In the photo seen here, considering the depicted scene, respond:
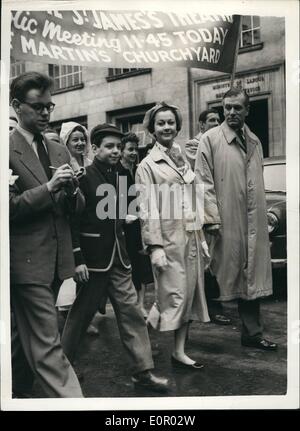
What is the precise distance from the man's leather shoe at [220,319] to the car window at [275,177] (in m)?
0.91

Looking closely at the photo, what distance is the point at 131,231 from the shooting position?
3176mm

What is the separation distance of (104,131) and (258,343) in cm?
170

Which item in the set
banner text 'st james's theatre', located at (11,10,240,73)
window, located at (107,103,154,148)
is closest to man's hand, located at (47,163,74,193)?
window, located at (107,103,154,148)


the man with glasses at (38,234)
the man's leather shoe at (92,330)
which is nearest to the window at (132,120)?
the man with glasses at (38,234)

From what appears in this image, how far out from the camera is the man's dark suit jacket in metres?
2.88

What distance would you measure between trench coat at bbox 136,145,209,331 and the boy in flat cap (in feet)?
0.53

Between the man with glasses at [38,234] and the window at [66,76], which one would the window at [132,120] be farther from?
the man with glasses at [38,234]

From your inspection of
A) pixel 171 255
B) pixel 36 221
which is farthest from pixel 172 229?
pixel 36 221

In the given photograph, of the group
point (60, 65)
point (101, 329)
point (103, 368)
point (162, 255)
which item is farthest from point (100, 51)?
point (103, 368)

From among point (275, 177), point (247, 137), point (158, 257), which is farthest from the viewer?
point (247, 137)

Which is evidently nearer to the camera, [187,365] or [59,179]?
[59,179]

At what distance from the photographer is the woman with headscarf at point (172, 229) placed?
3166 millimetres

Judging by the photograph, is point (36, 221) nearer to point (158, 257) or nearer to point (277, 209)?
point (158, 257)

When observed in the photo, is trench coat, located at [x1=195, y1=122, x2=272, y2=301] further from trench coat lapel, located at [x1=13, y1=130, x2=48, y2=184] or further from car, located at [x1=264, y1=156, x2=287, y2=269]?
trench coat lapel, located at [x1=13, y1=130, x2=48, y2=184]
